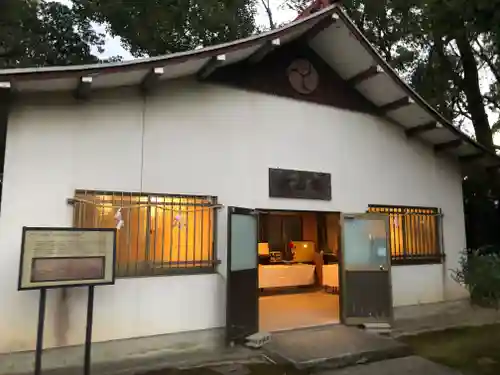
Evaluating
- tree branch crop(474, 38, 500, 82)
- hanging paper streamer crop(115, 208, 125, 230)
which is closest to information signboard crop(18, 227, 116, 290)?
hanging paper streamer crop(115, 208, 125, 230)

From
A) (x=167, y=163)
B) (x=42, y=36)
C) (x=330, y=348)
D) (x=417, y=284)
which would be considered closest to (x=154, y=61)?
(x=167, y=163)

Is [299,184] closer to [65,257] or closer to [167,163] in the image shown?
[167,163]

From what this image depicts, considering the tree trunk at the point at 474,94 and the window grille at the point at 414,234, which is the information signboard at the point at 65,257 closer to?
the window grille at the point at 414,234

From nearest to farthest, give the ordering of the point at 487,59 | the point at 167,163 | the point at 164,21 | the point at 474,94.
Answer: the point at 167,163, the point at 487,59, the point at 474,94, the point at 164,21

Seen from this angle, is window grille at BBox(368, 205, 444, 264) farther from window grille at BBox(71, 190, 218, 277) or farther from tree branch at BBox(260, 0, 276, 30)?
tree branch at BBox(260, 0, 276, 30)

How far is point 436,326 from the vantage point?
719 centimetres

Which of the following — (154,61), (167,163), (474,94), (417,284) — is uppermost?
(474,94)

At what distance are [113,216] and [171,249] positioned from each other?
3.13ft

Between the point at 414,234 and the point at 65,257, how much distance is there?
660 centimetres

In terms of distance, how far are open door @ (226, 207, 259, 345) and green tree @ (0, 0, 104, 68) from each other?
8.90 m

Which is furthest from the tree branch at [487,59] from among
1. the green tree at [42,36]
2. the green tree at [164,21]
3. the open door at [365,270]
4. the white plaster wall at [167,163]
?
the green tree at [42,36]

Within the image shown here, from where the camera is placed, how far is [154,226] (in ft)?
19.7

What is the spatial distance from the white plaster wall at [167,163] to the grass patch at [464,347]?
1.57 m

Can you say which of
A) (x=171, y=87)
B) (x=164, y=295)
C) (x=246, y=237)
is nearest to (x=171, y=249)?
(x=164, y=295)
